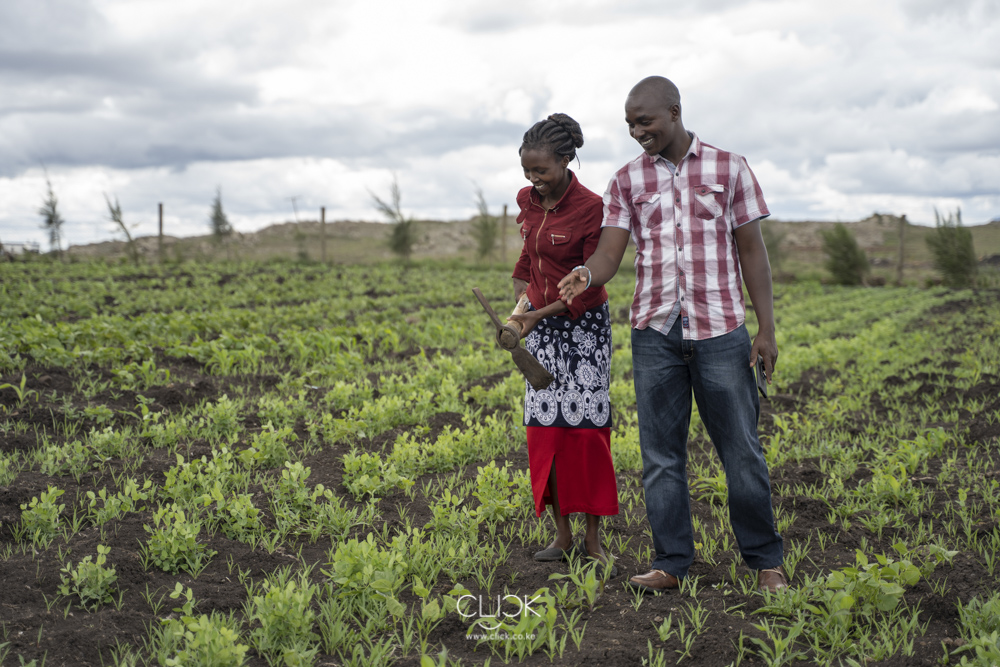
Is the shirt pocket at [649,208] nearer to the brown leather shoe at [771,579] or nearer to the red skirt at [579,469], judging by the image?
the red skirt at [579,469]

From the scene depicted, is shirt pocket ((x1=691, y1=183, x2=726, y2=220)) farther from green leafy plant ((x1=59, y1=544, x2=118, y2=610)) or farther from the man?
green leafy plant ((x1=59, y1=544, x2=118, y2=610))

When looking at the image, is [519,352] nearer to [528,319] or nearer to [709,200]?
[528,319]

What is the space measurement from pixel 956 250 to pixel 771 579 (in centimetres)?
2374

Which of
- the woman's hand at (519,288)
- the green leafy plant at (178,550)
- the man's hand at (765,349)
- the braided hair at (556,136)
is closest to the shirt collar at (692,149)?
the braided hair at (556,136)

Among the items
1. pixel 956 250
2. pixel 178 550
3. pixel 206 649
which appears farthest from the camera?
pixel 956 250

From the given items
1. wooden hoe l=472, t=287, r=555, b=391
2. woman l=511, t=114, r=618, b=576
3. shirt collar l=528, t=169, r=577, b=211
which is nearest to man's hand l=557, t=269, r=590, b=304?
woman l=511, t=114, r=618, b=576

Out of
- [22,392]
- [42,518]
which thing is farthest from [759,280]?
[22,392]

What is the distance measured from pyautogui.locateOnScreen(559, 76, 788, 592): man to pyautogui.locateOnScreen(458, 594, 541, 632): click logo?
522 mm

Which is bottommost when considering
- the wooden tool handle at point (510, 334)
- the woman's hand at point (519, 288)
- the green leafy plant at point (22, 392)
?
the green leafy plant at point (22, 392)

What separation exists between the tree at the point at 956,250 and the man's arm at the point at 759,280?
2349 cm

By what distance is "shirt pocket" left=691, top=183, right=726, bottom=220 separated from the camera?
2.86 meters

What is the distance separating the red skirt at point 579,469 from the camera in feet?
11.0

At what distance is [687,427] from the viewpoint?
3.05 meters

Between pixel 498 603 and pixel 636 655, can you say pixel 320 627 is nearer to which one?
pixel 498 603
